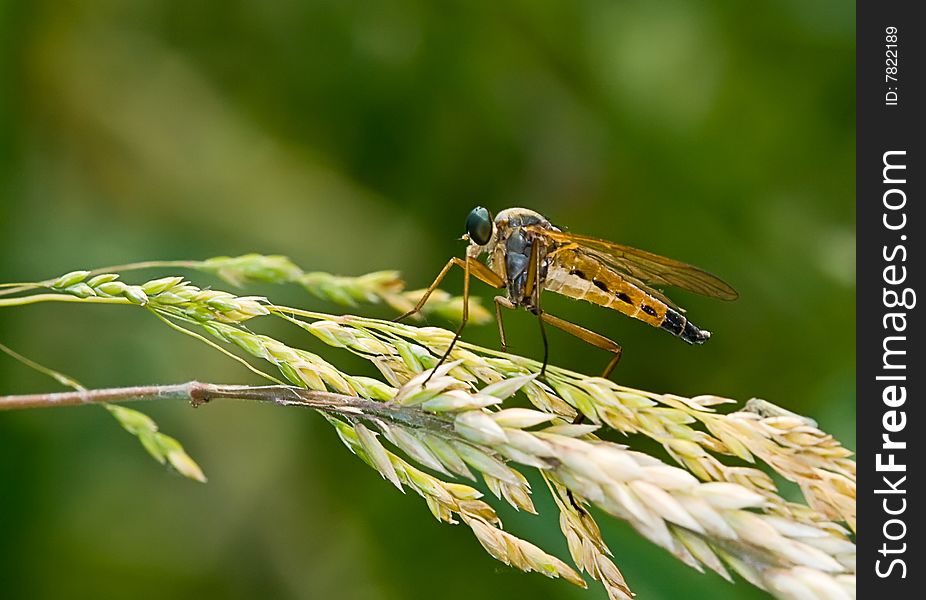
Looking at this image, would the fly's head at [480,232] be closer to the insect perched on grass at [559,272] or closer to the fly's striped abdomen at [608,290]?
the insect perched on grass at [559,272]

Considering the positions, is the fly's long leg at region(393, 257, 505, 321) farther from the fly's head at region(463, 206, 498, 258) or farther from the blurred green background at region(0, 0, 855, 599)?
the blurred green background at region(0, 0, 855, 599)

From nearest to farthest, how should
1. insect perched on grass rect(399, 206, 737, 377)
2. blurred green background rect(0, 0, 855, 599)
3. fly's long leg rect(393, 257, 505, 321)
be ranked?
fly's long leg rect(393, 257, 505, 321)
insect perched on grass rect(399, 206, 737, 377)
blurred green background rect(0, 0, 855, 599)

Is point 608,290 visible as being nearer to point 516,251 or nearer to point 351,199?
point 516,251

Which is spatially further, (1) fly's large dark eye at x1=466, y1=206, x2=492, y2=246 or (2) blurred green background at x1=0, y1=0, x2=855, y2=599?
(2) blurred green background at x1=0, y1=0, x2=855, y2=599

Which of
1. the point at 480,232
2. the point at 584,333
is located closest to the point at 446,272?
the point at 480,232

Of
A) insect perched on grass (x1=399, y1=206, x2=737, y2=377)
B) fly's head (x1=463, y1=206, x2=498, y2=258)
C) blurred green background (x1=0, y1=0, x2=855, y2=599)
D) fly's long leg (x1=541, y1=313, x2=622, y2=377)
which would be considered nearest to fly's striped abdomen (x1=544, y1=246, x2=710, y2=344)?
insect perched on grass (x1=399, y1=206, x2=737, y2=377)

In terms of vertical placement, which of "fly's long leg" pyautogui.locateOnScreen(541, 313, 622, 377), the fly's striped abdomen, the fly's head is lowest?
"fly's long leg" pyautogui.locateOnScreen(541, 313, 622, 377)

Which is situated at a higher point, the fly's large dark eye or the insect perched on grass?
the fly's large dark eye
